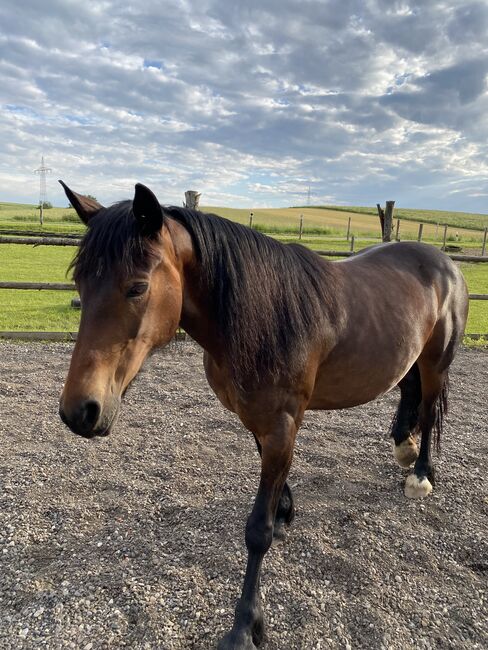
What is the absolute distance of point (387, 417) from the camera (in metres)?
4.65

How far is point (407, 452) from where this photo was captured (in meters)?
3.49

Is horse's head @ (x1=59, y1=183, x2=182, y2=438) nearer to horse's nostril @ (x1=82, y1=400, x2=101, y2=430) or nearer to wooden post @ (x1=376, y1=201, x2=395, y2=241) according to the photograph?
horse's nostril @ (x1=82, y1=400, x2=101, y2=430)

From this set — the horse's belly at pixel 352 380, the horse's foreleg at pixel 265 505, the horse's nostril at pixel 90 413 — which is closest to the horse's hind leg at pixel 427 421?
the horse's belly at pixel 352 380

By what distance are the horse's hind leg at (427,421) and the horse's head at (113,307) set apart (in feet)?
8.26

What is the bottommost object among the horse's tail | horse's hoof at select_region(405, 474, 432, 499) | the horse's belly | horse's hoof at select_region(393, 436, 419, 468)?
horse's hoof at select_region(405, 474, 432, 499)

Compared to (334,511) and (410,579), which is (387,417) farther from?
(410,579)

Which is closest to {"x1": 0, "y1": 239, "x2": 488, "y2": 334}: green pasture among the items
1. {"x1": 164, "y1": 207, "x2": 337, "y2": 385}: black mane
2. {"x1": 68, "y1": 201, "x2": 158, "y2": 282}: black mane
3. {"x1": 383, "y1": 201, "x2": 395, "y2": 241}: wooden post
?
{"x1": 383, "y1": 201, "x2": 395, "y2": 241}: wooden post

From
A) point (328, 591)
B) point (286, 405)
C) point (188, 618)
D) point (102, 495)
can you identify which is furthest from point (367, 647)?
point (102, 495)

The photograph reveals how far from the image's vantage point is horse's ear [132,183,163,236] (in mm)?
1545

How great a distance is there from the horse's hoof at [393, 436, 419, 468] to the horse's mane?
1.81 metres

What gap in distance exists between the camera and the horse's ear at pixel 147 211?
60.8 inches

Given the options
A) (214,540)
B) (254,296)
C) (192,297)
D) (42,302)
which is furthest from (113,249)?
(42,302)

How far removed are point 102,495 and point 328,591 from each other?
1.68 metres

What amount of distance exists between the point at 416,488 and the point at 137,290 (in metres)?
2.71
